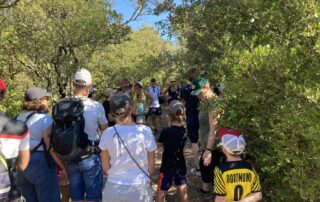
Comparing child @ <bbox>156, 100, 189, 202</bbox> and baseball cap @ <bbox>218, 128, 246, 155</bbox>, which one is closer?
baseball cap @ <bbox>218, 128, 246, 155</bbox>

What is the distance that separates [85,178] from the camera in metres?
4.02

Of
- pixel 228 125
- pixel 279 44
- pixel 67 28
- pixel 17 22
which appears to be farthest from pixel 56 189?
pixel 17 22

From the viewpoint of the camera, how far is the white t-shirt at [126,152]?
3305 mm

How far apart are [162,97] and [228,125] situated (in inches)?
394

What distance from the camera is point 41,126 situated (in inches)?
154

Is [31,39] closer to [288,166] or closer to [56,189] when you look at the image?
[56,189]

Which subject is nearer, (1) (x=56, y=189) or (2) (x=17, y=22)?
(1) (x=56, y=189)

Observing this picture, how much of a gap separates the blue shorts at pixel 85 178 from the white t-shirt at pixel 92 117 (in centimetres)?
27

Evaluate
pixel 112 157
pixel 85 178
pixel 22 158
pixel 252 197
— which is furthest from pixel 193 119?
pixel 22 158

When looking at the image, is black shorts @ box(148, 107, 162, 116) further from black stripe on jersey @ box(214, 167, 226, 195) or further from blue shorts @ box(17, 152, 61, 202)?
black stripe on jersey @ box(214, 167, 226, 195)

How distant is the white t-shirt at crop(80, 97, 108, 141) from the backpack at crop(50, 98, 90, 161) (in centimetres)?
12

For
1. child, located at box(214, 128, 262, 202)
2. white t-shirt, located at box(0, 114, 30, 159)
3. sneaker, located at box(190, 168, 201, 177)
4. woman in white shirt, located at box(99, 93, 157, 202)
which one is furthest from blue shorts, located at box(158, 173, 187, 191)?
white t-shirt, located at box(0, 114, 30, 159)

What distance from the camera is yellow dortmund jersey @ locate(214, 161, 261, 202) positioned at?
10.3 ft

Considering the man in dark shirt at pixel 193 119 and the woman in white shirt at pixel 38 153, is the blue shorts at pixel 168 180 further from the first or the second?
the man in dark shirt at pixel 193 119
